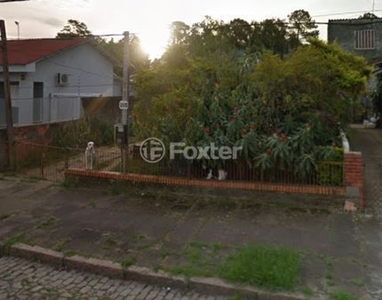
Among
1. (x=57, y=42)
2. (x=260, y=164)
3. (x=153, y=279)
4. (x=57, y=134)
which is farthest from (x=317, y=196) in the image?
(x=57, y=42)

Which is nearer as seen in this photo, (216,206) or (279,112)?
(216,206)

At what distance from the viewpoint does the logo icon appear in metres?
8.24

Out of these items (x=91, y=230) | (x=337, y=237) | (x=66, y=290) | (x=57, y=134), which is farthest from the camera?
(x=57, y=134)

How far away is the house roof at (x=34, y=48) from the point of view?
49.4ft

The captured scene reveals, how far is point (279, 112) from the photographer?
8227 millimetres

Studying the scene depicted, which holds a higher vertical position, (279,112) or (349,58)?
(349,58)

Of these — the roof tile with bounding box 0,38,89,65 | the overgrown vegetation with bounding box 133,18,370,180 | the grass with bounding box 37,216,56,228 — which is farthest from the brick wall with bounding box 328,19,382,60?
the grass with bounding box 37,216,56,228

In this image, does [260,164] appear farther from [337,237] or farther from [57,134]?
[57,134]

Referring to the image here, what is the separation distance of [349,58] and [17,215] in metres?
10.4

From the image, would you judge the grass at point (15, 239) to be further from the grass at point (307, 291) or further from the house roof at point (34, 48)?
the house roof at point (34, 48)

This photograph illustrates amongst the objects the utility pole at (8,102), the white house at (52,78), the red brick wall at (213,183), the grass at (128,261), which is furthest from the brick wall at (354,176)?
the white house at (52,78)

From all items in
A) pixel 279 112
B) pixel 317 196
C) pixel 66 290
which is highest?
pixel 279 112

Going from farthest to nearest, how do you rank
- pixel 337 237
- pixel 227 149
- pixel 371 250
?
pixel 227 149 → pixel 337 237 → pixel 371 250

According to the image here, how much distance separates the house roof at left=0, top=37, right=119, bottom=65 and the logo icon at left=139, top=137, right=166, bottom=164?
825 centimetres
